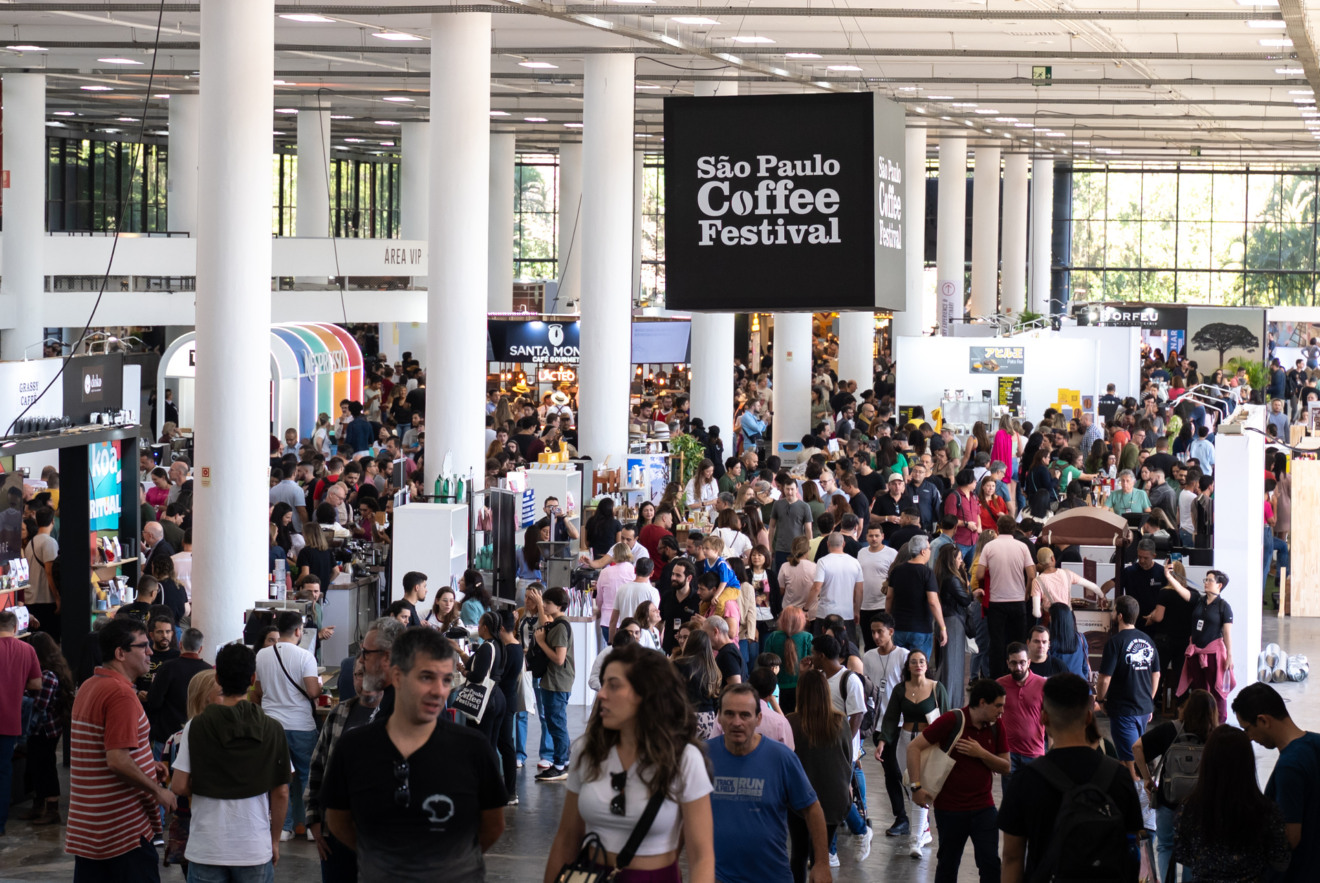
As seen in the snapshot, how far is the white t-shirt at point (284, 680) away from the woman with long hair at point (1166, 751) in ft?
11.8

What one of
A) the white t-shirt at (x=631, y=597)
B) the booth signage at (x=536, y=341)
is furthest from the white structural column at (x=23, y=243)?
the white t-shirt at (x=631, y=597)

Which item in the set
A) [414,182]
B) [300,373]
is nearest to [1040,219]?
[414,182]

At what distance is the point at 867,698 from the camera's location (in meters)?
8.18

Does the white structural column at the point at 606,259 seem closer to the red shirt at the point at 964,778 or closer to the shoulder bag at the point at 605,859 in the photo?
the red shirt at the point at 964,778

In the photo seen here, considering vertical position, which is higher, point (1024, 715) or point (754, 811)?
point (754, 811)

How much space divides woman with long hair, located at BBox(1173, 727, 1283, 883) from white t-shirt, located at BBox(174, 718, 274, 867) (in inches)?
112

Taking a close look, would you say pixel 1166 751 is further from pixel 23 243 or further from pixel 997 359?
pixel 23 243

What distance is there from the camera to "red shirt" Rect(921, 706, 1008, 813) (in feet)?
20.9

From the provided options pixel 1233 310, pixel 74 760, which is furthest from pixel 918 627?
pixel 1233 310

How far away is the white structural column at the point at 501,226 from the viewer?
3391 cm

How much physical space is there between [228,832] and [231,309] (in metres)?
6.16

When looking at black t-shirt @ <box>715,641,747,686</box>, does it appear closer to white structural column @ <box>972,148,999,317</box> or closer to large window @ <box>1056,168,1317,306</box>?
white structural column @ <box>972,148,999,317</box>

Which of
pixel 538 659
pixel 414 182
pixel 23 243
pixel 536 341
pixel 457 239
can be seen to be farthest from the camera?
pixel 414 182

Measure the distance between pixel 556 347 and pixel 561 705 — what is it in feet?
38.7
